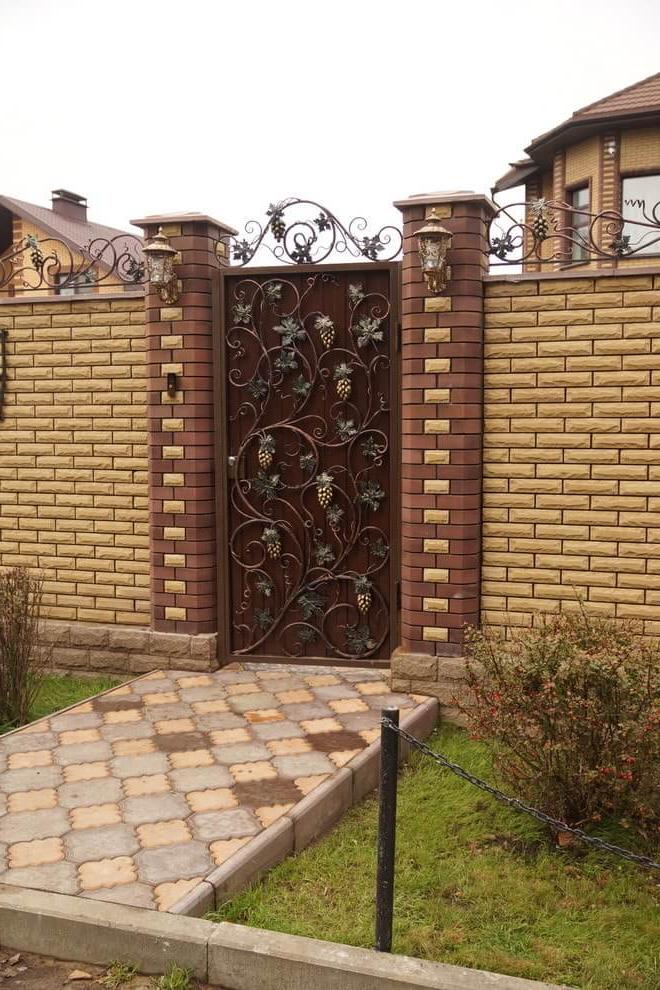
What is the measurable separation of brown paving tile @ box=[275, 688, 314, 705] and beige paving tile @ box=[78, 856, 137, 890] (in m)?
2.12

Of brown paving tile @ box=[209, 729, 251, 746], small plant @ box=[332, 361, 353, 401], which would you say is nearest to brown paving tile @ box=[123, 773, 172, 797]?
brown paving tile @ box=[209, 729, 251, 746]

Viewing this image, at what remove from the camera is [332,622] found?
6633 mm

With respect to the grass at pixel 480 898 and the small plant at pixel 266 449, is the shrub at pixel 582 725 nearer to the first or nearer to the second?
the grass at pixel 480 898

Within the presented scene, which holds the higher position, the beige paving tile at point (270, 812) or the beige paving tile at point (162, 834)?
the beige paving tile at point (270, 812)

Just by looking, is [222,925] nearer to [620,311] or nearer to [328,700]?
[328,700]

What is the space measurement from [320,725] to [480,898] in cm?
175

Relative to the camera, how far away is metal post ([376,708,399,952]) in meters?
3.32

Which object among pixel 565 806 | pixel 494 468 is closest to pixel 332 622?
pixel 494 468

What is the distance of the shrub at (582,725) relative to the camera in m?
4.19

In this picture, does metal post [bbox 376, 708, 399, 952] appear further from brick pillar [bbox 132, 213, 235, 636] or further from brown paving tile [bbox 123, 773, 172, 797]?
brick pillar [bbox 132, 213, 235, 636]

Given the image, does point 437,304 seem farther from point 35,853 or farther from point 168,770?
point 35,853

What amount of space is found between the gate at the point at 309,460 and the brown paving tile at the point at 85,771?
194 cm

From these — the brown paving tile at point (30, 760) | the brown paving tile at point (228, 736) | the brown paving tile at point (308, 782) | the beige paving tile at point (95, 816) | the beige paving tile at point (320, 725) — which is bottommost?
the beige paving tile at point (95, 816)

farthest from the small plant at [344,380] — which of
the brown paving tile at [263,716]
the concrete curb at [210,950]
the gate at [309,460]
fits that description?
the concrete curb at [210,950]
